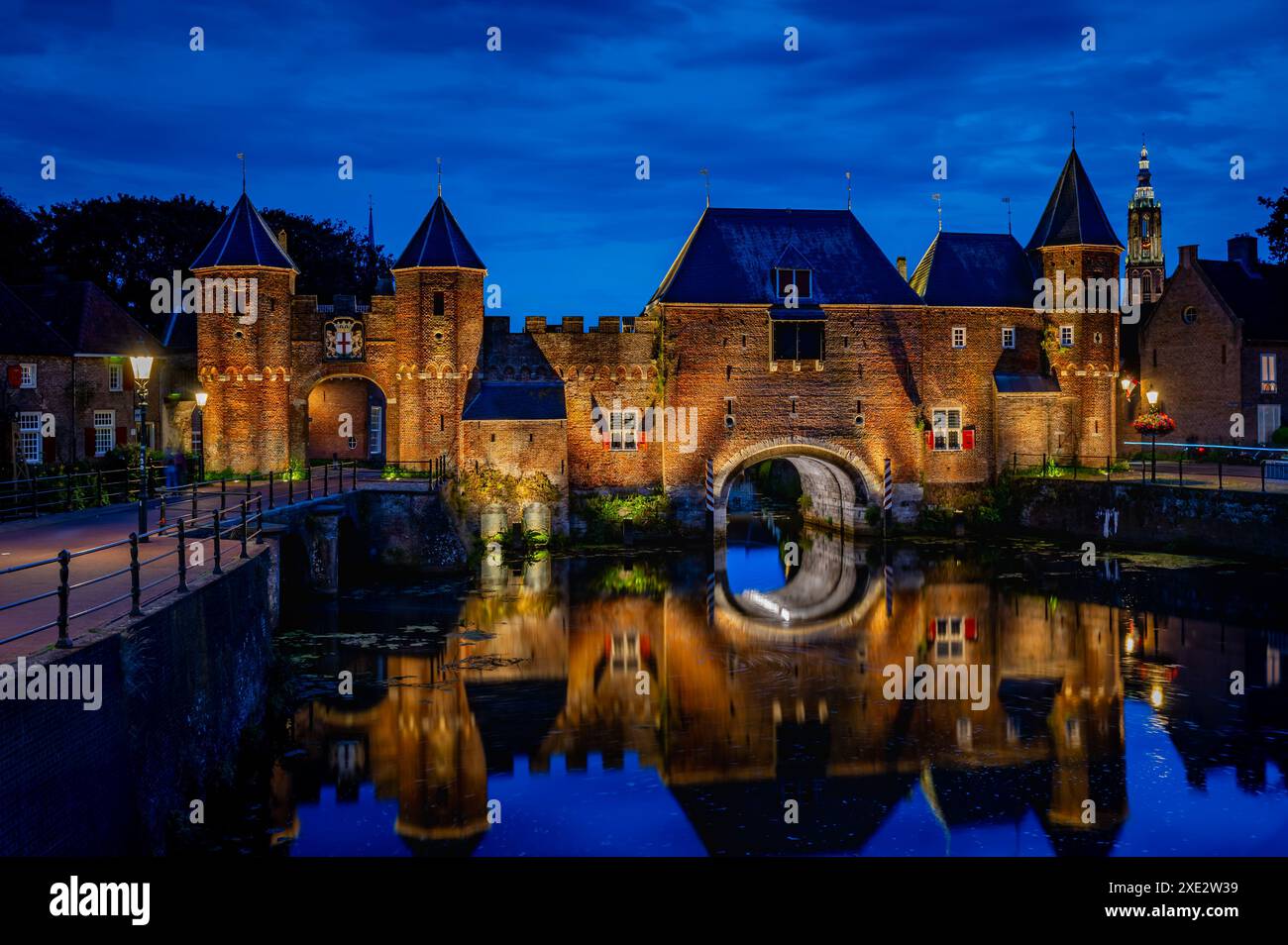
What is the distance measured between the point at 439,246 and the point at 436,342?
271 centimetres

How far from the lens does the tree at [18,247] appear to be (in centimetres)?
4534

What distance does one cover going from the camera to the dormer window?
34.7 meters

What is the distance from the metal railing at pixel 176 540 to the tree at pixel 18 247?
1830cm

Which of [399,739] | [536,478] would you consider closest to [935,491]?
[536,478]

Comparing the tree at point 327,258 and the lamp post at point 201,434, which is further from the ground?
the tree at point 327,258

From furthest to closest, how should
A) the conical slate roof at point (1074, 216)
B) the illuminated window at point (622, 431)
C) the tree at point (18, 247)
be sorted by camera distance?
1. the tree at point (18, 247)
2. the conical slate roof at point (1074, 216)
3. the illuminated window at point (622, 431)

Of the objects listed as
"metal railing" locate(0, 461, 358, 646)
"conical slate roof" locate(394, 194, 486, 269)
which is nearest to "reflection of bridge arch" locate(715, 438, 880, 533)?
"conical slate roof" locate(394, 194, 486, 269)

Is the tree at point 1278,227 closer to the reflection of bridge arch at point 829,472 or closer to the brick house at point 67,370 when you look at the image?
the reflection of bridge arch at point 829,472

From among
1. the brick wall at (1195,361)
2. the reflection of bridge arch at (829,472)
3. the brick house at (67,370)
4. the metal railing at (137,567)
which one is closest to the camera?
the metal railing at (137,567)

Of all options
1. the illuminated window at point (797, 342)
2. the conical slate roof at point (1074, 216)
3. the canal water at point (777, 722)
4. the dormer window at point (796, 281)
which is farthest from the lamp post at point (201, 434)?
the conical slate roof at point (1074, 216)

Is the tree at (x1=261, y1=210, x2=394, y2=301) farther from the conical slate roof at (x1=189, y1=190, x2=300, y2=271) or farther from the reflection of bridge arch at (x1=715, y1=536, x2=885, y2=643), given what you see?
the reflection of bridge arch at (x1=715, y1=536, x2=885, y2=643)

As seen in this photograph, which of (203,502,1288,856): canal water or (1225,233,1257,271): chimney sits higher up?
(1225,233,1257,271): chimney

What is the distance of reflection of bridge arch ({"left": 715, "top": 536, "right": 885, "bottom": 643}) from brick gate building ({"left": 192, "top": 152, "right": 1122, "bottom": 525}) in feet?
15.4

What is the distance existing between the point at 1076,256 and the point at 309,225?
36.7 m
